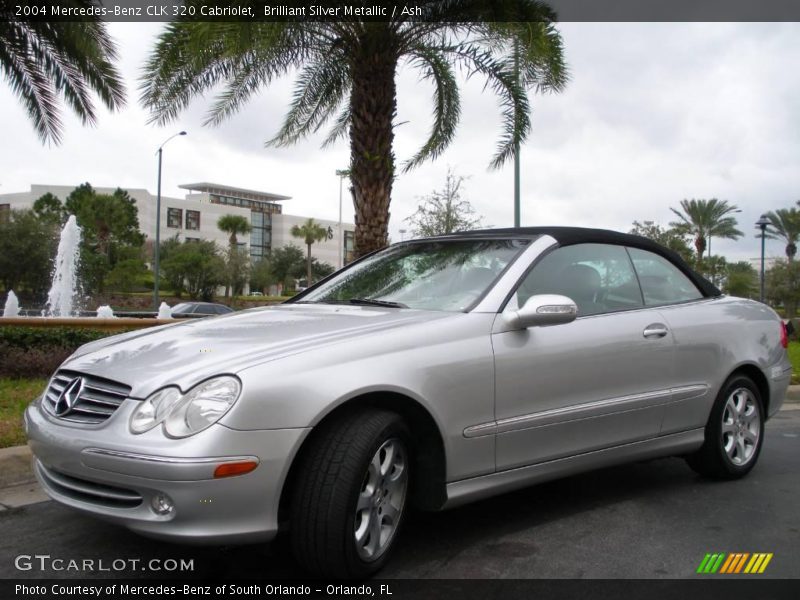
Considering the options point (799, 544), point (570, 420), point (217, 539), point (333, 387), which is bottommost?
point (799, 544)

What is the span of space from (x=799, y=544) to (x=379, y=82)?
283 inches

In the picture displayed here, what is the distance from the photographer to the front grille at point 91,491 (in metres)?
2.79

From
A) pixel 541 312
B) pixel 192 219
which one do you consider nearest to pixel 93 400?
pixel 541 312

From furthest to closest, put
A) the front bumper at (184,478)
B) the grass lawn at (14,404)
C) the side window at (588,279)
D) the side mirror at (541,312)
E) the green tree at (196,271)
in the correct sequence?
the green tree at (196,271) → the grass lawn at (14,404) → the side window at (588,279) → the side mirror at (541,312) → the front bumper at (184,478)

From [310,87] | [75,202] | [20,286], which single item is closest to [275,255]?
[75,202]

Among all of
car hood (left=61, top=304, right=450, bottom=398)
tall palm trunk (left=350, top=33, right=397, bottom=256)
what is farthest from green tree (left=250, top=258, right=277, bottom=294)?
car hood (left=61, top=304, right=450, bottom=398)

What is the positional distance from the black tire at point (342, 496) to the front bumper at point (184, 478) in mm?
105

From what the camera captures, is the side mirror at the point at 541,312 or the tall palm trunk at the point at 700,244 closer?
the side mirror at the point at 541,312

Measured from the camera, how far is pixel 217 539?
2.71 m

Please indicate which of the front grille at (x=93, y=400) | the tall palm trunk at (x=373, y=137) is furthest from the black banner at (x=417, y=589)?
the tall palm trunk at (x=373, y=137)

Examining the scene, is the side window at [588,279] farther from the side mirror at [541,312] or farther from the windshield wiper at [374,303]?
the windshield wiper at [374,303]

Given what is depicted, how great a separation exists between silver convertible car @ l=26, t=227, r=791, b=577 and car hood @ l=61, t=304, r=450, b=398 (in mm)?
14

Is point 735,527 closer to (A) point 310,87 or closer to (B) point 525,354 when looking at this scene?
(B) point 525,354

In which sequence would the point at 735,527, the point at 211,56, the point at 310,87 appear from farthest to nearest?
the point at 310,87, the point at 211,56, the point at 735,527
